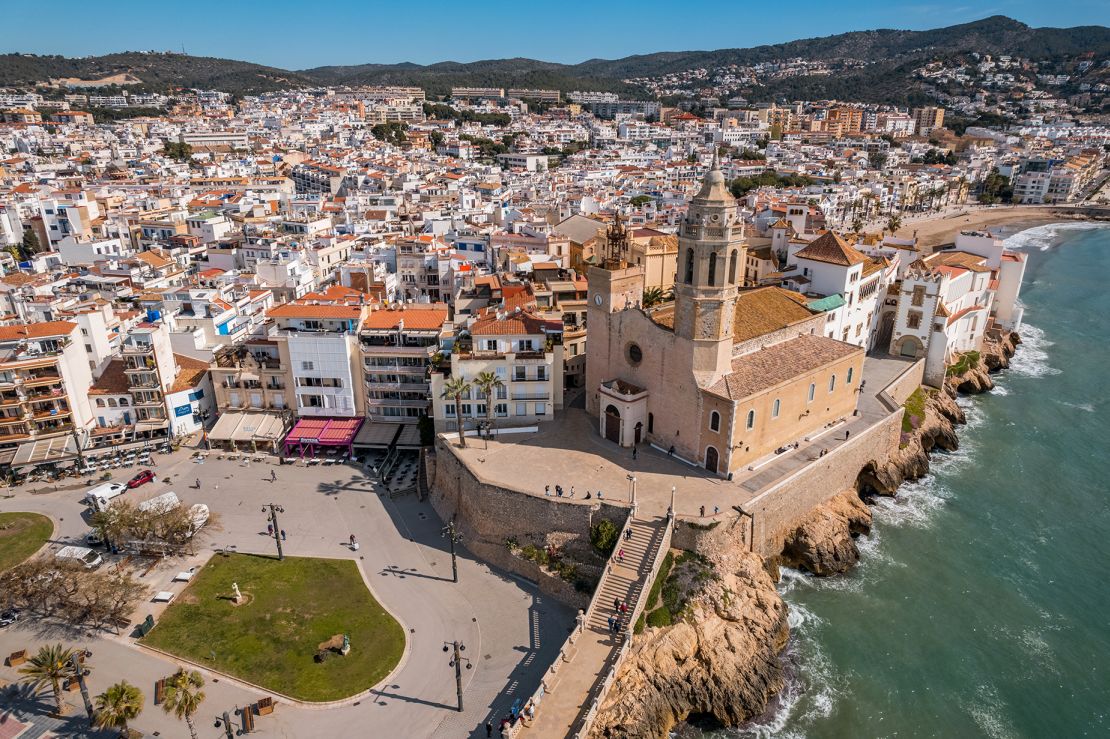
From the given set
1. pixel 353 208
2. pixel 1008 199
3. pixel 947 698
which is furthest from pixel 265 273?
pixel 1008 199

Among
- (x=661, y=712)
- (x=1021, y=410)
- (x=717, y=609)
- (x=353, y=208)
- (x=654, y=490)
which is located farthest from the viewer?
(x=353, y=208)

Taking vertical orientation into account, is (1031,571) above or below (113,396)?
below

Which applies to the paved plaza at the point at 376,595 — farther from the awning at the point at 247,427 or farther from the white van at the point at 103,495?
the awning at the point at 247,427

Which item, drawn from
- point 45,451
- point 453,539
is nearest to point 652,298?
point 453,539

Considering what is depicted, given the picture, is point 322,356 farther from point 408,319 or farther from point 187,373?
point 187,373

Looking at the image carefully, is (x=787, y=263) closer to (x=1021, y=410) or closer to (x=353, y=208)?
(x=1021, y=410)

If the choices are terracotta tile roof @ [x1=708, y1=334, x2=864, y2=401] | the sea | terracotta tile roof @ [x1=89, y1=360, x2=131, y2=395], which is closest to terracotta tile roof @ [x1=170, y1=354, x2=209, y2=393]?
terracotta tile roof @ [x1=89, y1=360, x2=131, y2=395]

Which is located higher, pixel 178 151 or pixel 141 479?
pixel 178 151
